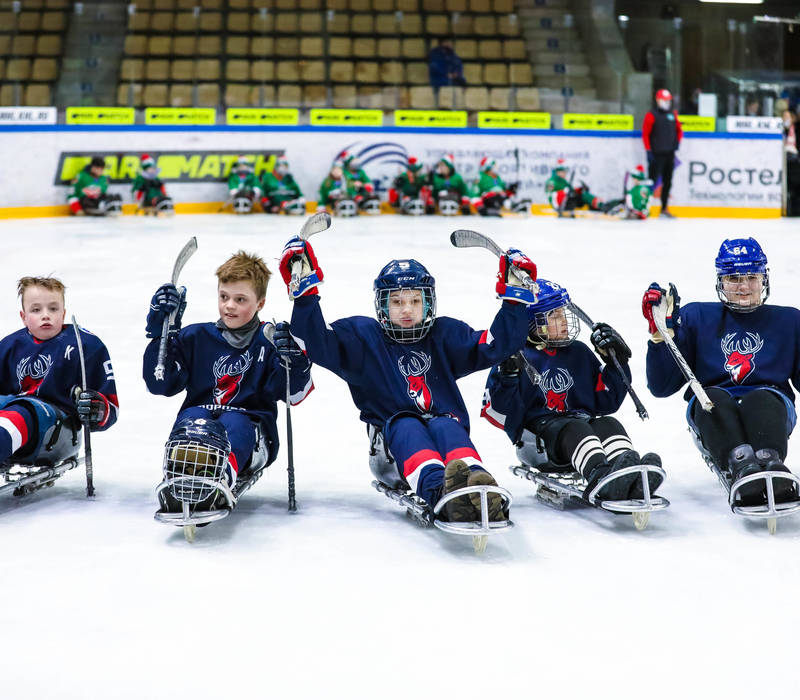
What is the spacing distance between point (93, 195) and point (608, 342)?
11.7 m

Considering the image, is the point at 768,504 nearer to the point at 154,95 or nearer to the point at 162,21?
the point at 154,95

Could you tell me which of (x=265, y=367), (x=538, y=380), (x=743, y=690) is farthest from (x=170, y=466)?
(x=743, y=690)

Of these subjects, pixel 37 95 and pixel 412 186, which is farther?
pixel 412 186

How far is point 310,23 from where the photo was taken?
16.6m

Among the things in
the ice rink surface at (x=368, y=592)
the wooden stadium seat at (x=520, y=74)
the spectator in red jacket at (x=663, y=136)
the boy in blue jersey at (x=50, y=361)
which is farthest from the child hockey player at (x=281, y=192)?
the boy in blue jersey at (x=50, y=361)

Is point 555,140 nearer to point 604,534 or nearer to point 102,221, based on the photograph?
point 102,221

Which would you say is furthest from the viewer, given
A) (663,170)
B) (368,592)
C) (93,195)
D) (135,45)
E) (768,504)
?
(135,45)

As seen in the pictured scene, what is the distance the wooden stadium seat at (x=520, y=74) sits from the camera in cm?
1655

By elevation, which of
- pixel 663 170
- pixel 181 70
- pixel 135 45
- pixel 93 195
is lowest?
pixel 93 195

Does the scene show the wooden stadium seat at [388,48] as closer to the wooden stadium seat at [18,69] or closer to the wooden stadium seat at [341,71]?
the wooden stadium seat at [341,71]

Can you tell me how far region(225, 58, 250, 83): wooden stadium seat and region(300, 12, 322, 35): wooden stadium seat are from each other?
3.57 ft

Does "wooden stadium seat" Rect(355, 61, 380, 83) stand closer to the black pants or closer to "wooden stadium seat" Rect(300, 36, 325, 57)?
"wooden stadium seat" Rect(300, 36, 325, 57)

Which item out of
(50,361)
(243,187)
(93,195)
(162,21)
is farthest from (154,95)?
(50,361)

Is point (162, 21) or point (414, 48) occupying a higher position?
point (162, 21)
